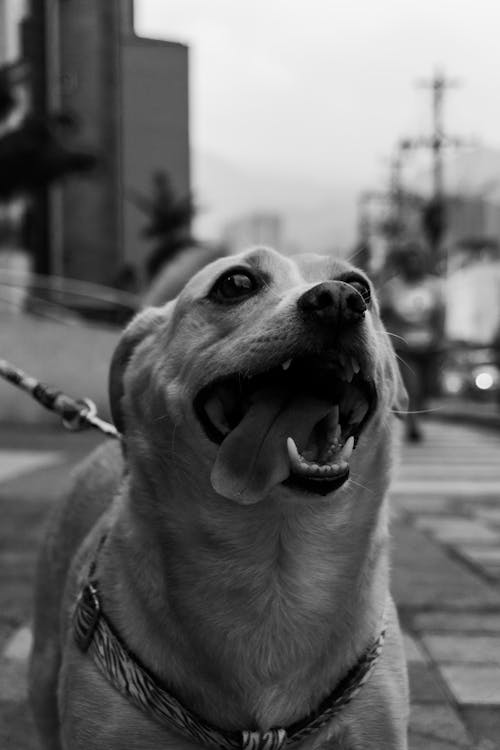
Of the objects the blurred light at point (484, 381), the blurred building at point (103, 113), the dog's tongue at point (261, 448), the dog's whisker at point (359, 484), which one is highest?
the blurred building at point (103, 113)

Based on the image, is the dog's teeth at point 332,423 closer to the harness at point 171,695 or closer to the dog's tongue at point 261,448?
the dog's tongue at point 261,448

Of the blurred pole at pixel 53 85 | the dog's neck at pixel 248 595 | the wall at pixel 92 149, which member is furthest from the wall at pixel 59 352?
the dog's neck at pixel 248 595

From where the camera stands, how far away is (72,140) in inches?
890

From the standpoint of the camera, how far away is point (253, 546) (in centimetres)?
214

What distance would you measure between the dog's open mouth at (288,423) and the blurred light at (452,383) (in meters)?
35.2

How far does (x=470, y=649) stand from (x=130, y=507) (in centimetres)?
168

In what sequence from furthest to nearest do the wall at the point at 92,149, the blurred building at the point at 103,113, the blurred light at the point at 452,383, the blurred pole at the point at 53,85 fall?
the blurred light at the point at 452,383 → the blurred pole at the point at 53,85 → the wall at the point at 92,149 → the blurred building at the point at 103,113

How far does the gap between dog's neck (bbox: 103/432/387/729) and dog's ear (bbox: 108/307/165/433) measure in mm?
400

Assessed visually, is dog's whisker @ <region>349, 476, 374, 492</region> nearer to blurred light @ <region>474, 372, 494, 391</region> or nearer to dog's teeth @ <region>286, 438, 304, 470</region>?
dog's teeth @ <region>286, 438, 304, 470</region>

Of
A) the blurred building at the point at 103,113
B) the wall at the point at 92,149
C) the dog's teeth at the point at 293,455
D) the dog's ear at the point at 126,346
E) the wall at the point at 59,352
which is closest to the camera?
the dog's teeth at the point at 293,455

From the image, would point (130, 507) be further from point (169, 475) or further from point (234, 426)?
point (234, 426)

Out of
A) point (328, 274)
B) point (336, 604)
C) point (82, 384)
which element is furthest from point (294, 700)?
point (82, 384)

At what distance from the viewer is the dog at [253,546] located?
6.59 ft

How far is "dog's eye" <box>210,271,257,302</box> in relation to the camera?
229 centimetres
